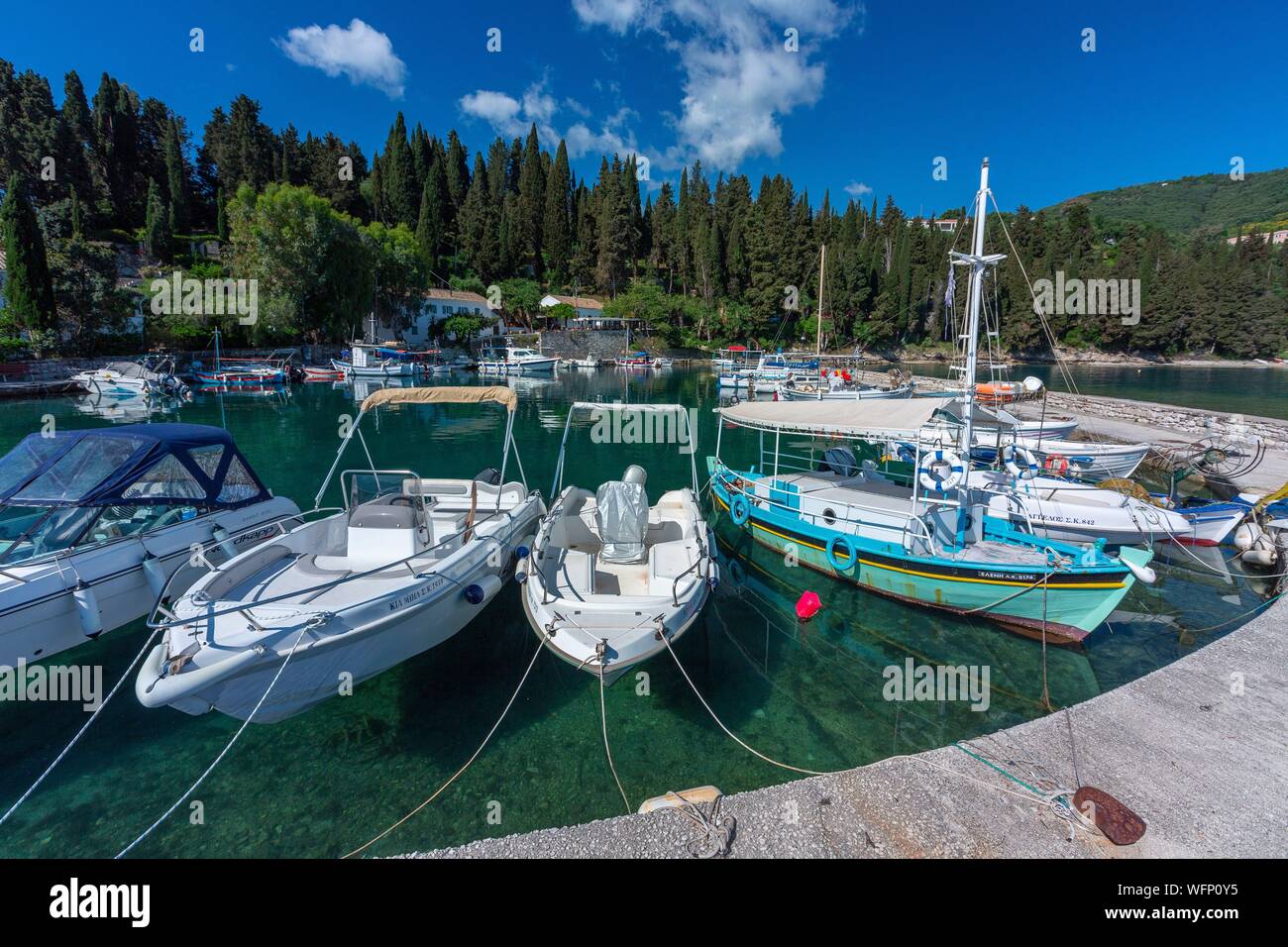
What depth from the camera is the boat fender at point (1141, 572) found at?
24.1 ft

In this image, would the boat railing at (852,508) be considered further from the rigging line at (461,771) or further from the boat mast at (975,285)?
the rigging line at (461,771)

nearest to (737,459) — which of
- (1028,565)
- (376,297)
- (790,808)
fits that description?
(1028,565)

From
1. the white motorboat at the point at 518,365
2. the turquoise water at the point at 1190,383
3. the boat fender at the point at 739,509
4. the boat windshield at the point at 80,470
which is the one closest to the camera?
the boat windshield at the point at 80,470

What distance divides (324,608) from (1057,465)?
1886 centimetres

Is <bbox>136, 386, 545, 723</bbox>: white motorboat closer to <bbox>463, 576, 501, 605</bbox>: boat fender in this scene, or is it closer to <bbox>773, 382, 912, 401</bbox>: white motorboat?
<bbox>463, 576, 501, 605</bbox>: boat fender

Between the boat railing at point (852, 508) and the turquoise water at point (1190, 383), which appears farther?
the turquoise water at point (1190, 383)

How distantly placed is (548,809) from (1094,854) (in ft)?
14.9

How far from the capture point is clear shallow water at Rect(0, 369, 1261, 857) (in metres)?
5.40

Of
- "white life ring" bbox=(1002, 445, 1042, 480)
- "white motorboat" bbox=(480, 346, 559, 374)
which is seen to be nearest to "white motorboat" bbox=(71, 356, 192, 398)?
"white motorboat" bbox=(480, 346, 559, 374)

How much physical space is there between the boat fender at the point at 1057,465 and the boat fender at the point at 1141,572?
9300 mm

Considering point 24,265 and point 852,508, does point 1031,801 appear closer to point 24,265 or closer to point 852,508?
point 852,508

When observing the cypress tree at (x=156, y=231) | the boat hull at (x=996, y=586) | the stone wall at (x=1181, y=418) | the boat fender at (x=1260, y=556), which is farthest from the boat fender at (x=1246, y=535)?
the cypress tree at (x=156, y=231)
